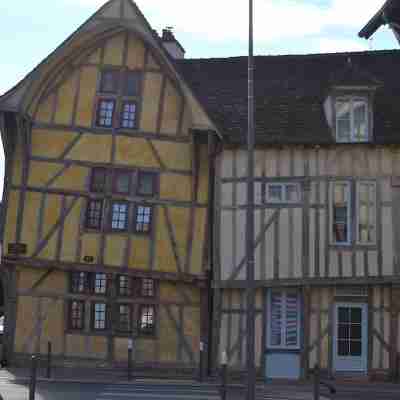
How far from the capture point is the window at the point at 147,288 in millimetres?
21156

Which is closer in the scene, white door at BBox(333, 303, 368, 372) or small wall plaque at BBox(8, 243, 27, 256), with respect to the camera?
white door at BBox(333, 303, 368, 372)

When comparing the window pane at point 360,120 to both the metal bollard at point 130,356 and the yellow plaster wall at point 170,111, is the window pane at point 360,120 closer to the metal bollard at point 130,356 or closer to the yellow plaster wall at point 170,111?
the yellow plaster wall at point 170,111

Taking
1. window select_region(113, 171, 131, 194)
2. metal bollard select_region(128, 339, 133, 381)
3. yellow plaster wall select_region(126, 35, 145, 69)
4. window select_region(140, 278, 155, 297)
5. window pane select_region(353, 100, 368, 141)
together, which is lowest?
metal bollard select_region(128, 339, 133, 381)

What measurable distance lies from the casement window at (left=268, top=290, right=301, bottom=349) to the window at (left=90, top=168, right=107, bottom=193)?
5.52 m

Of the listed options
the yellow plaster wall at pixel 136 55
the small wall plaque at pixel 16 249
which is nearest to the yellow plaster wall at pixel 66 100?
the yellow plaster wall at pixel 136 55

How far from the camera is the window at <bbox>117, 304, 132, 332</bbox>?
21062 mm

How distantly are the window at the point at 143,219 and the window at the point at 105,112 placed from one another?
2.63 m

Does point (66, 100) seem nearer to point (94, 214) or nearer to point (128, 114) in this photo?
point (128, 114)

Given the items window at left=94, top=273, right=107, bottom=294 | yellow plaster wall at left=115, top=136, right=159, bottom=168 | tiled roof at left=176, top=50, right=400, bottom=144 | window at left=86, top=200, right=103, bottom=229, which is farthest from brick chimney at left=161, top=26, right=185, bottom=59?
window at left=94, top=273, right=107, bottom=294

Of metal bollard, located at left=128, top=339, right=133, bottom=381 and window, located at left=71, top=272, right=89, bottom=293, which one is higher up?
window, located at left=71, top=272, right=89, bottom=293

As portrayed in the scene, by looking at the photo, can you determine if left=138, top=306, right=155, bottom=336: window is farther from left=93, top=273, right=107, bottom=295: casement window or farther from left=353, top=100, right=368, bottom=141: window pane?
left=353, top=100, right=368, bottom=141: window pane

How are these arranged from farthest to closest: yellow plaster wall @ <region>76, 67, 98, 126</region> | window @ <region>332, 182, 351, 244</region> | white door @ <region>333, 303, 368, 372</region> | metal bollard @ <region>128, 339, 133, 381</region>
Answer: yellow plaster wall @ <region>76, 67, 98, 126</region>
window @ <region>332, 182, 351, 244</region>
white door @ <region>333, 303, 368, 372</region>
metal bollard @ <region>128, 339, 133, 381</region>

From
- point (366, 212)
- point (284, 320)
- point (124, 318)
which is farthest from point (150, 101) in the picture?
point (284, 320)

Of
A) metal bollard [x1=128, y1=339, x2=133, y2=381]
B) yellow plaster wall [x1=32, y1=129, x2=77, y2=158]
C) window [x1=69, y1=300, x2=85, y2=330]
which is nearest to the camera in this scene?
metal bollard [x1=128, y1=339, x2=133, y2=381]
